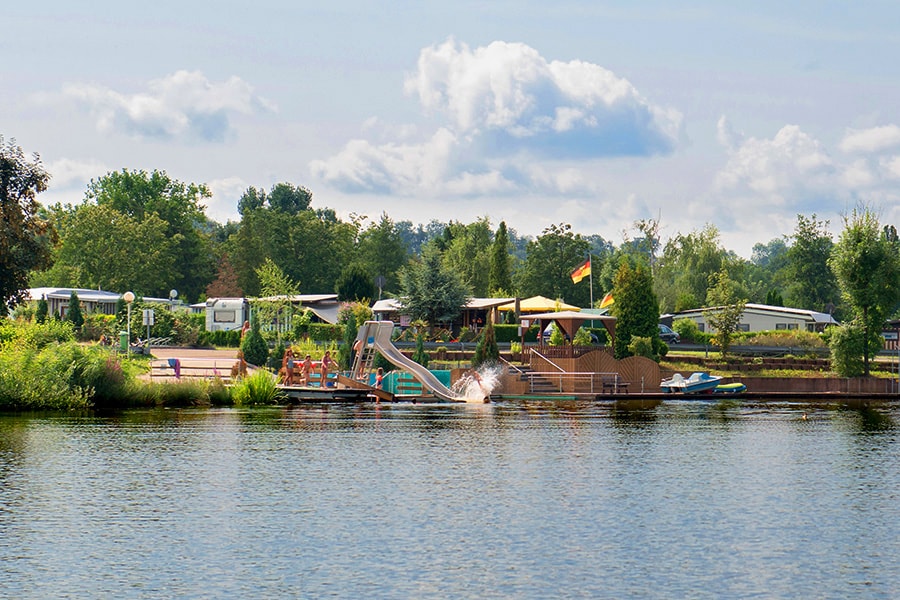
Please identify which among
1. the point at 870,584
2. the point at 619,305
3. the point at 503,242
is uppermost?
the point at 503,242

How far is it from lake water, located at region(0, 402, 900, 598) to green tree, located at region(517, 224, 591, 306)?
7109 centimetres

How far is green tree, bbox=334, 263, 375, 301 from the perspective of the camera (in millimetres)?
106562

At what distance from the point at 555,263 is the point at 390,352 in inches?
2315

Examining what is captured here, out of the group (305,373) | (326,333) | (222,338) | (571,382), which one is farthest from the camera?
(326,333)

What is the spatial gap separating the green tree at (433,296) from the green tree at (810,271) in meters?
54.2

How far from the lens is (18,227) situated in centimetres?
5428

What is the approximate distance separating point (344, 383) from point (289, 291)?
38283mm

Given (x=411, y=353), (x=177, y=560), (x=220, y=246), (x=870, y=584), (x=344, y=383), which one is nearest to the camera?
(x=870, y=584)

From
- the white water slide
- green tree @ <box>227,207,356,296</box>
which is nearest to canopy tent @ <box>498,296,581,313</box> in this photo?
the white water slide

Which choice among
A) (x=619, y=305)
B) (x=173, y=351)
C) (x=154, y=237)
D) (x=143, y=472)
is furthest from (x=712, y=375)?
(x=154, y=237)

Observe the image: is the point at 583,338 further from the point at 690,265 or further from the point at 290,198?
the point at 290,198

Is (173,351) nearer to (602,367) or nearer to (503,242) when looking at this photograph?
(602,367)

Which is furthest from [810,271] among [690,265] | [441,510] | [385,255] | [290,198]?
[441,510]

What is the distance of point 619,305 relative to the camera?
234 ft
